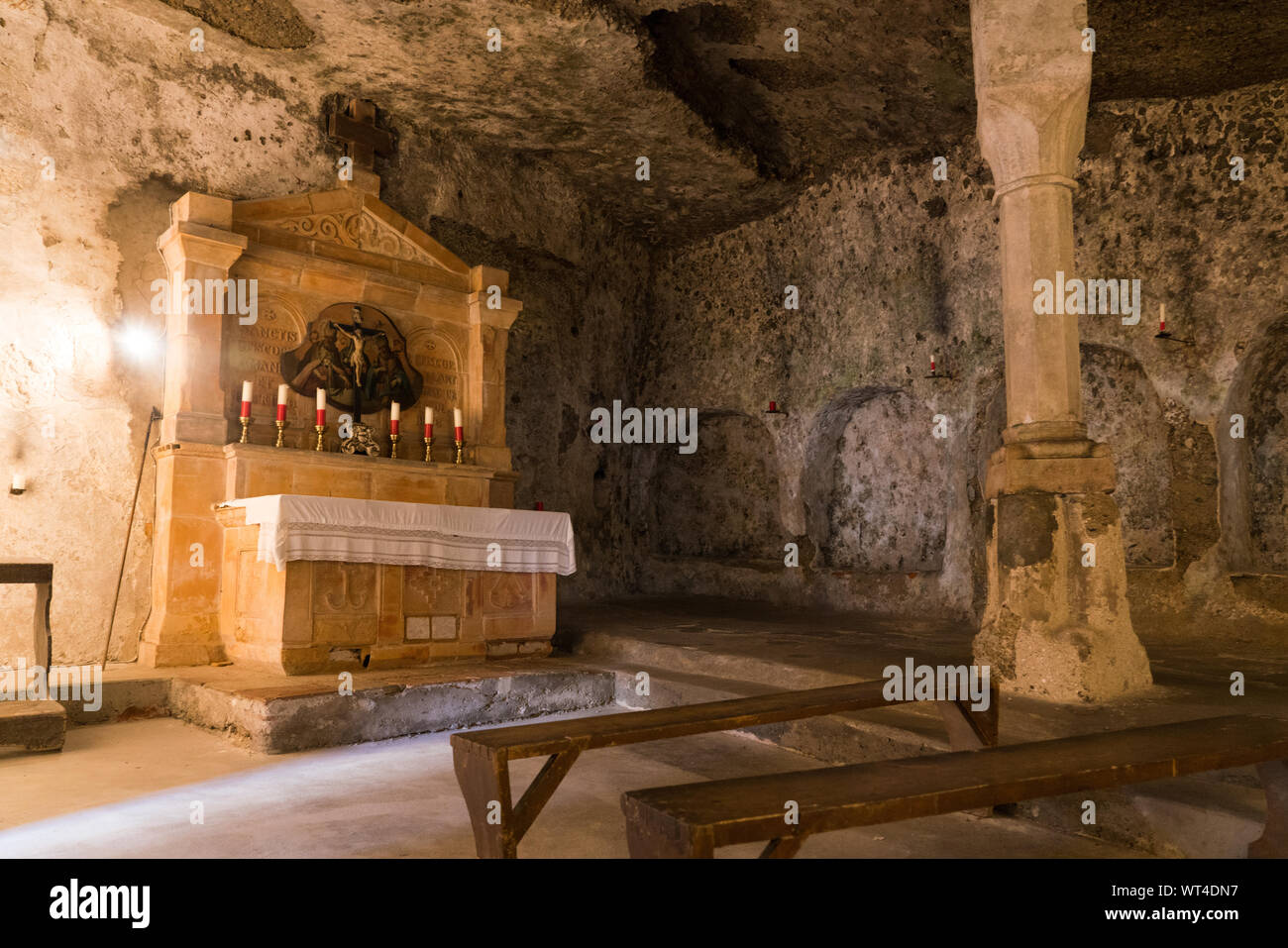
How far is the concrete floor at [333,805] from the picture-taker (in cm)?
287

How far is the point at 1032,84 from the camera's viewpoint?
4281 millimetres

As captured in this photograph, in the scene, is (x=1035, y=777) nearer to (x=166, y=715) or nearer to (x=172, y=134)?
(x=166, y=715)

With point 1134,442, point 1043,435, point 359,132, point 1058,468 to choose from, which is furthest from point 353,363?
point 1134,442

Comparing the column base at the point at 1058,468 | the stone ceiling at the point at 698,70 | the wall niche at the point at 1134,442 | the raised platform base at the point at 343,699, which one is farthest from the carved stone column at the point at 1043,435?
the wall niche at the point at 1134,442

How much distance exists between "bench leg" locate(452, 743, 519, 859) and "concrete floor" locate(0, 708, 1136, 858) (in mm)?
382

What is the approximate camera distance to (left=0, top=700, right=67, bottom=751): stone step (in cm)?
407

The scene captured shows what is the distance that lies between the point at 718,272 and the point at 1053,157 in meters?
6.28

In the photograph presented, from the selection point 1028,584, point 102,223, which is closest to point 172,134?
point 102,223

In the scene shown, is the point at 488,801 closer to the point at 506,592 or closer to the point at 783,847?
the point at 783,847

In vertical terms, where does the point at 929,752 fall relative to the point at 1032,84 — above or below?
below

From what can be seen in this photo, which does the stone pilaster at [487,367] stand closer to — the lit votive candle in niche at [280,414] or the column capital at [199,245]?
the lit votive candle in niche at [280,414]

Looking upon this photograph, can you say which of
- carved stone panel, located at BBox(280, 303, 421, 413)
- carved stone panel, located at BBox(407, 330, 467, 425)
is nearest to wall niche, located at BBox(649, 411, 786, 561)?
carved stone panel, located at BBox(407, 330, 467, 425)

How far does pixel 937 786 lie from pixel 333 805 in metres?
2.34

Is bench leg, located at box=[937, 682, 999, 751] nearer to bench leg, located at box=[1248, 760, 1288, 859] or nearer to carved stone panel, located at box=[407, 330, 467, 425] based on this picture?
bench leg, located at box=[1248, 760, 1288, 859]
